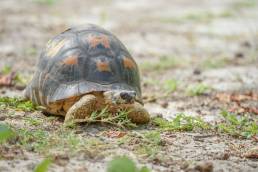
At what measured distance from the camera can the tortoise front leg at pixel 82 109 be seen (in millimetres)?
4348

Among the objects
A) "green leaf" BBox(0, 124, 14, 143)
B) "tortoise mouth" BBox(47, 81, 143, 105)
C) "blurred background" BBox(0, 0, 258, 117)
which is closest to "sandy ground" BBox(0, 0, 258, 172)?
"blurred background" BBox(0, 0, 258, 117)

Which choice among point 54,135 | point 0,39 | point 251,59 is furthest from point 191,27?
point 54,135

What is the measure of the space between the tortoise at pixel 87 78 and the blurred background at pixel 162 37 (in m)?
1.01

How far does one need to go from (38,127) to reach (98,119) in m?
0.46

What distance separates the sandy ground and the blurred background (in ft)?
0.04

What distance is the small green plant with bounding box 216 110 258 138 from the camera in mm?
4543

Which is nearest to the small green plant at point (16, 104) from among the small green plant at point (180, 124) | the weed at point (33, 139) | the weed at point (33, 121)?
the weed at point (33, 121)

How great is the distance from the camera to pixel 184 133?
14.7 feet

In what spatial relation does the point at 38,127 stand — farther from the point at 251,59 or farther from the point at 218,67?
the point at 251,59

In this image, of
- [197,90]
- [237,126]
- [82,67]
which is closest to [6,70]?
[197,90]

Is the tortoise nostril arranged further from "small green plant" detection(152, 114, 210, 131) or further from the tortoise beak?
"small green plant" detection(152, 114, 210, 131)

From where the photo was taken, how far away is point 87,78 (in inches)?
178

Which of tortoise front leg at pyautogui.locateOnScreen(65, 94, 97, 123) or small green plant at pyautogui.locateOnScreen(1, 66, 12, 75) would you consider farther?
small green plant at pyautogui.locateOnScreen(1, 66, 12, 75)

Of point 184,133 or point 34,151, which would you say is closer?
point 34,151
